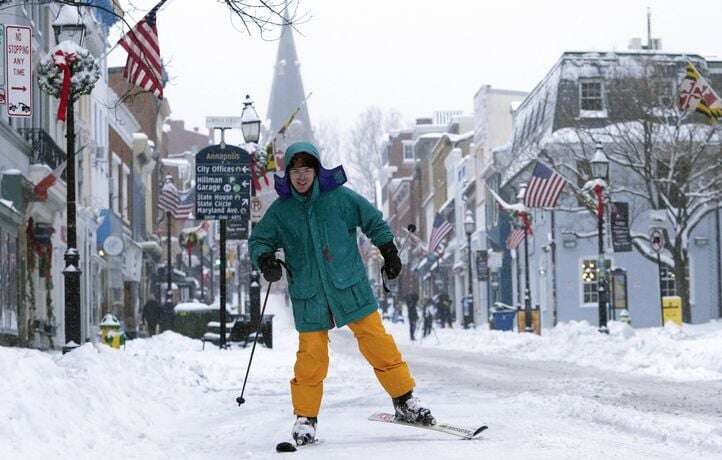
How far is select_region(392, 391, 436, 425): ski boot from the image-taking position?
24.7 feet

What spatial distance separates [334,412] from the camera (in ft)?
32.8

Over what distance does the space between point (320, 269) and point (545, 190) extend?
90.7ft

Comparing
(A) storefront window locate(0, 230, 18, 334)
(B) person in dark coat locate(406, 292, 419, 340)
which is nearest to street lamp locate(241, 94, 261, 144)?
(A) storefront window locate(0, 230, 18, 334)

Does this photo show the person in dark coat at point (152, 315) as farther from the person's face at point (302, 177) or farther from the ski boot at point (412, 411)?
the person's face at point (302, 177)

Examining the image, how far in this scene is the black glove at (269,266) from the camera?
754 centimetres

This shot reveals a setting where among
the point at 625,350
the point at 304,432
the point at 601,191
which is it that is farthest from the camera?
the point at 601,191

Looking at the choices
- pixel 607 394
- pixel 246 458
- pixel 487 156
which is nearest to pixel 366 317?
pixel 246 458

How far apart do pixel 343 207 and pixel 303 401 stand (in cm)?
113

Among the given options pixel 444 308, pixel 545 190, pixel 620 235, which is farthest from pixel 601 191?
pixel 444 308

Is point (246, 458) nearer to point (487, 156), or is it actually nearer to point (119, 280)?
point (119, 280)

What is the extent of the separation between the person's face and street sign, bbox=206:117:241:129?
18101 mm

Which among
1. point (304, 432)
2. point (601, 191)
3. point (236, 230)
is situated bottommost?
point (304, 432)

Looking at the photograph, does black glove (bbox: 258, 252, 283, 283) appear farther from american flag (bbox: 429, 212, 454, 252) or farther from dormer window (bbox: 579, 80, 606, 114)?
american flag (bbox: 429, 212, 454, 252)

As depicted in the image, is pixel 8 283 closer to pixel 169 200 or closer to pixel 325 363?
pixel 169 200
